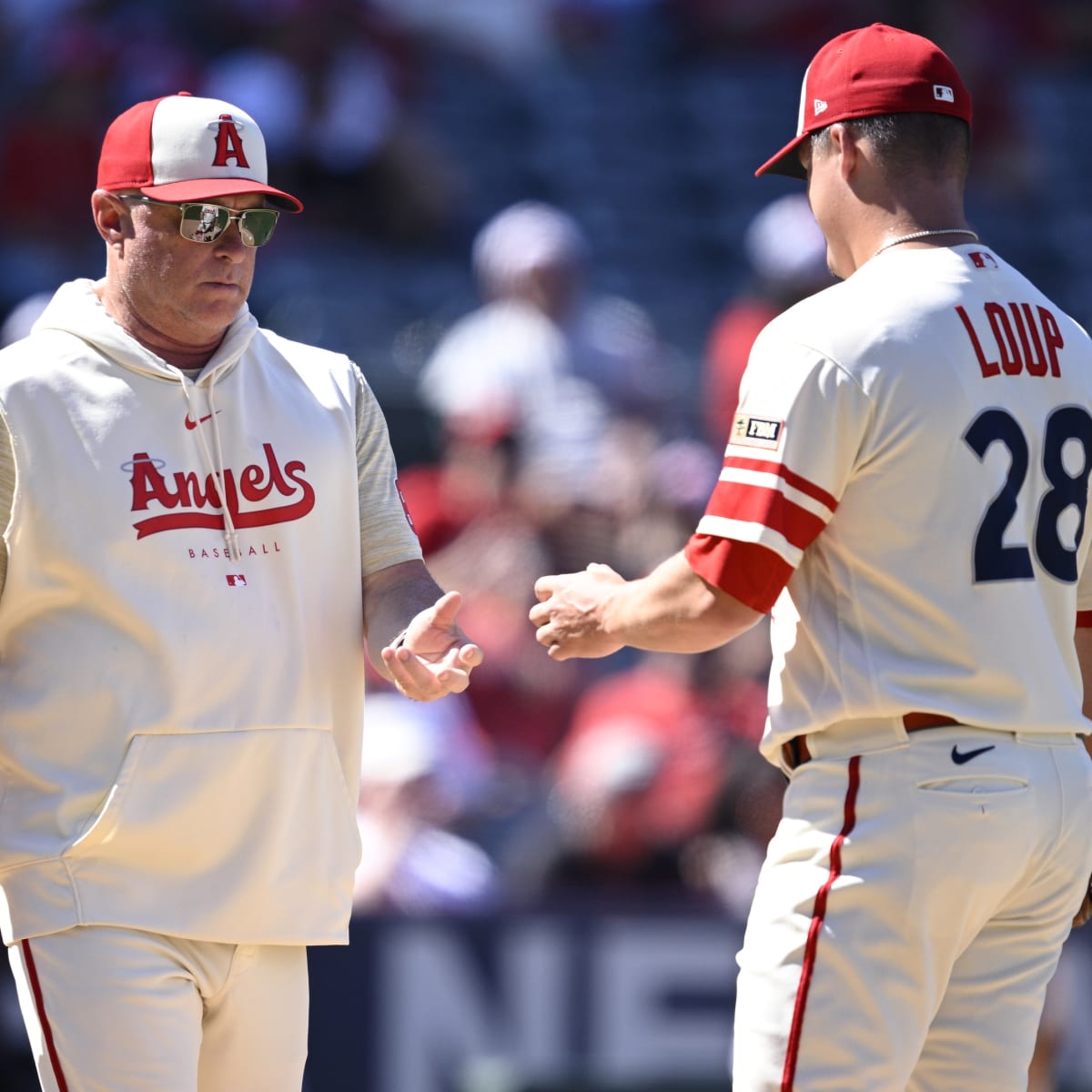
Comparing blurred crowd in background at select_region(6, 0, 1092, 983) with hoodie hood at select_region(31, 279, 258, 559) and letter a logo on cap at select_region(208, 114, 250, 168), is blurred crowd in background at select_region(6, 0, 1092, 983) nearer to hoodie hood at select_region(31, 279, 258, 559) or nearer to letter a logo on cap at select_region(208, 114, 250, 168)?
hoodie hood at select_region(31, 279, 258, 559)

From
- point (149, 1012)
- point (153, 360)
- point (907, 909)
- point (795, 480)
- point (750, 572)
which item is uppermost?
point (153, 360)

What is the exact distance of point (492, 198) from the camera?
1134 cm

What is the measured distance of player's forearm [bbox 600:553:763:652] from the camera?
3252 mm

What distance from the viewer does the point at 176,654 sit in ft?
11.0

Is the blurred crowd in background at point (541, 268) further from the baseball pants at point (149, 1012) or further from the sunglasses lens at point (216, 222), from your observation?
the sunglasses lens at point (216, 222)

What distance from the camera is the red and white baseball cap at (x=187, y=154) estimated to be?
3.46 metres

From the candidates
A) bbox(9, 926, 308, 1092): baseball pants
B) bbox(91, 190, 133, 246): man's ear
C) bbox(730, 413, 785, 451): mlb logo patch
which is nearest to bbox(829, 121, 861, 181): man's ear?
bbox(730, 413, 785, 451): mlb logo patch

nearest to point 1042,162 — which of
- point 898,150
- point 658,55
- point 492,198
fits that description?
point 658,55

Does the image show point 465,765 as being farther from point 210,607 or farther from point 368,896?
point 210,607

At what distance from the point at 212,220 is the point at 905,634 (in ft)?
4.65

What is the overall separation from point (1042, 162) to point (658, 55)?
100 inches

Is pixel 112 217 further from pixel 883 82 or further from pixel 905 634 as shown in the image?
pixel 905 634

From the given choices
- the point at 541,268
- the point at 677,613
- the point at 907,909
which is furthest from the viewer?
the point at 541,268

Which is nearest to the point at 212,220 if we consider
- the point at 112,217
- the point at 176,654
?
the point at 112,217
